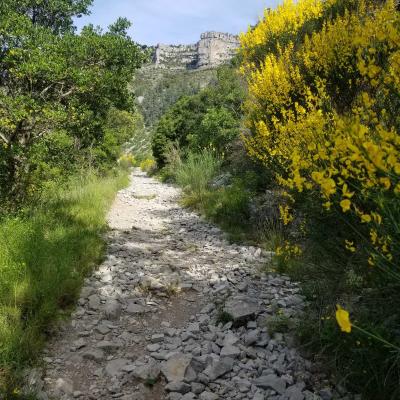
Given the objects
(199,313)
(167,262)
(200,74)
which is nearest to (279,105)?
(167,262)

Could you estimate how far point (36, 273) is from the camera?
3717 mm

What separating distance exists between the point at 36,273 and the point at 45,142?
281cm

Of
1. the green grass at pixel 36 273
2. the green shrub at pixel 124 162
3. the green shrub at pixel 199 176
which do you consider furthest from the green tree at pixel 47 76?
the green shrub at pixel 124 162

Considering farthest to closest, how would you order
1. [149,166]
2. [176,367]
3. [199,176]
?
1. [149,166]
2. [199,176]
3. [176,367]

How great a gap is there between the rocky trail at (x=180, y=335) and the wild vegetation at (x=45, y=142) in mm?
315

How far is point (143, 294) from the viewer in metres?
4.38

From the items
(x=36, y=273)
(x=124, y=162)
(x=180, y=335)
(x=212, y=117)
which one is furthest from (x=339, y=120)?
(x=124, y=162)

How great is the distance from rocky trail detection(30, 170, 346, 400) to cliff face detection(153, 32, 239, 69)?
301 ft

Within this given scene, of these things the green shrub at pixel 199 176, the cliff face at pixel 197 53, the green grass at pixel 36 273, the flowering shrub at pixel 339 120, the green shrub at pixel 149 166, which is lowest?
the green shrub at pixel 149 166

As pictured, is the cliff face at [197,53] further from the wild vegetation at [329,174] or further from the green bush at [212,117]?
the wild vegetation at [329,174]

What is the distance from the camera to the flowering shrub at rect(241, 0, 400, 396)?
5.55 feet

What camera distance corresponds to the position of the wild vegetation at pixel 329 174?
180 centimetres

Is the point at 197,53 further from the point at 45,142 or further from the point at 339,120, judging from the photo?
the point at 339,120

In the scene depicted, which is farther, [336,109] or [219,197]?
[219,197]
